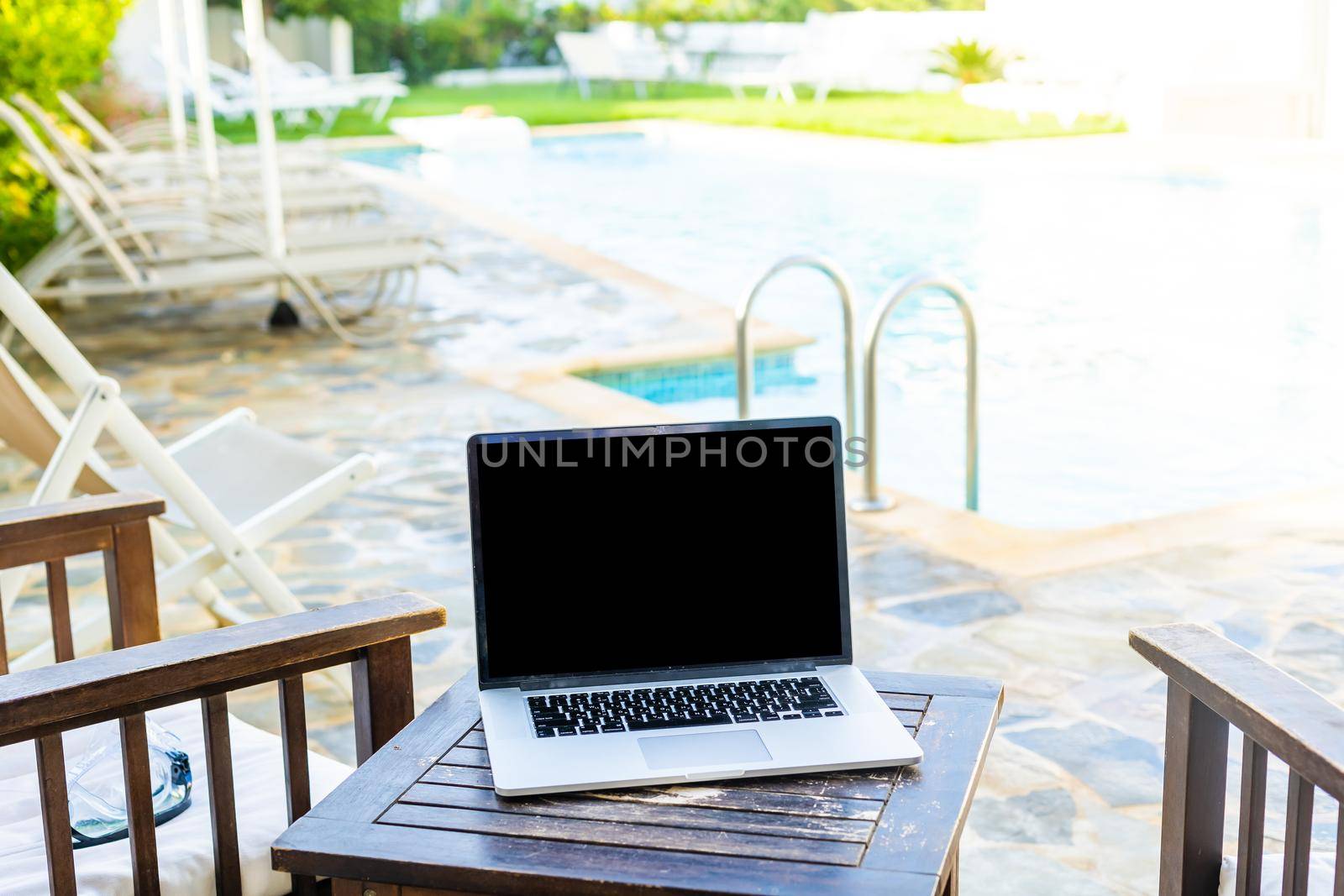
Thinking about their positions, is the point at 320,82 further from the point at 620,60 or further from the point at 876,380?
the point at 876,380

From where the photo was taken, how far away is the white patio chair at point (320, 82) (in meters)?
18.5

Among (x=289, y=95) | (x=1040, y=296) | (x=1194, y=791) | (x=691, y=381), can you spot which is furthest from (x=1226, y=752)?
(x=289, y=95)

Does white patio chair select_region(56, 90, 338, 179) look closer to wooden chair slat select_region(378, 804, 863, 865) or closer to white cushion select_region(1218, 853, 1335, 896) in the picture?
wooden chair slat select_region(378, 804, 863, 865)

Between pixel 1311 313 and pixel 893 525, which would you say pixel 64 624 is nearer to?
pixel 893 525

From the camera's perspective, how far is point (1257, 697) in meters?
1.62

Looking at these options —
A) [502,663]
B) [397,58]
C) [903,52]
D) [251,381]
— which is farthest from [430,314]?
[397,58]

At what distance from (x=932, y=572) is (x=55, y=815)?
2.83m

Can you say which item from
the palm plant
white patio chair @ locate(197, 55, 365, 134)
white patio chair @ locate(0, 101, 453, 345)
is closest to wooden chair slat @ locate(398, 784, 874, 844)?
white patio chair @ locate(0, 101, 453, 345)

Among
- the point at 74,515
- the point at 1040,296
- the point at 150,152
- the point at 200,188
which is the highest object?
the point at 150,152

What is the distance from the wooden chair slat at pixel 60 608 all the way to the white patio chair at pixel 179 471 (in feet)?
1.49

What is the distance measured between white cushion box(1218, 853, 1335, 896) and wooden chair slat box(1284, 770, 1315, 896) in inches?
6.2

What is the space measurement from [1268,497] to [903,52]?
18.9 metres

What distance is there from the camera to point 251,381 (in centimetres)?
645

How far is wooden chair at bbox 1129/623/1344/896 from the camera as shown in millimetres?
1523
